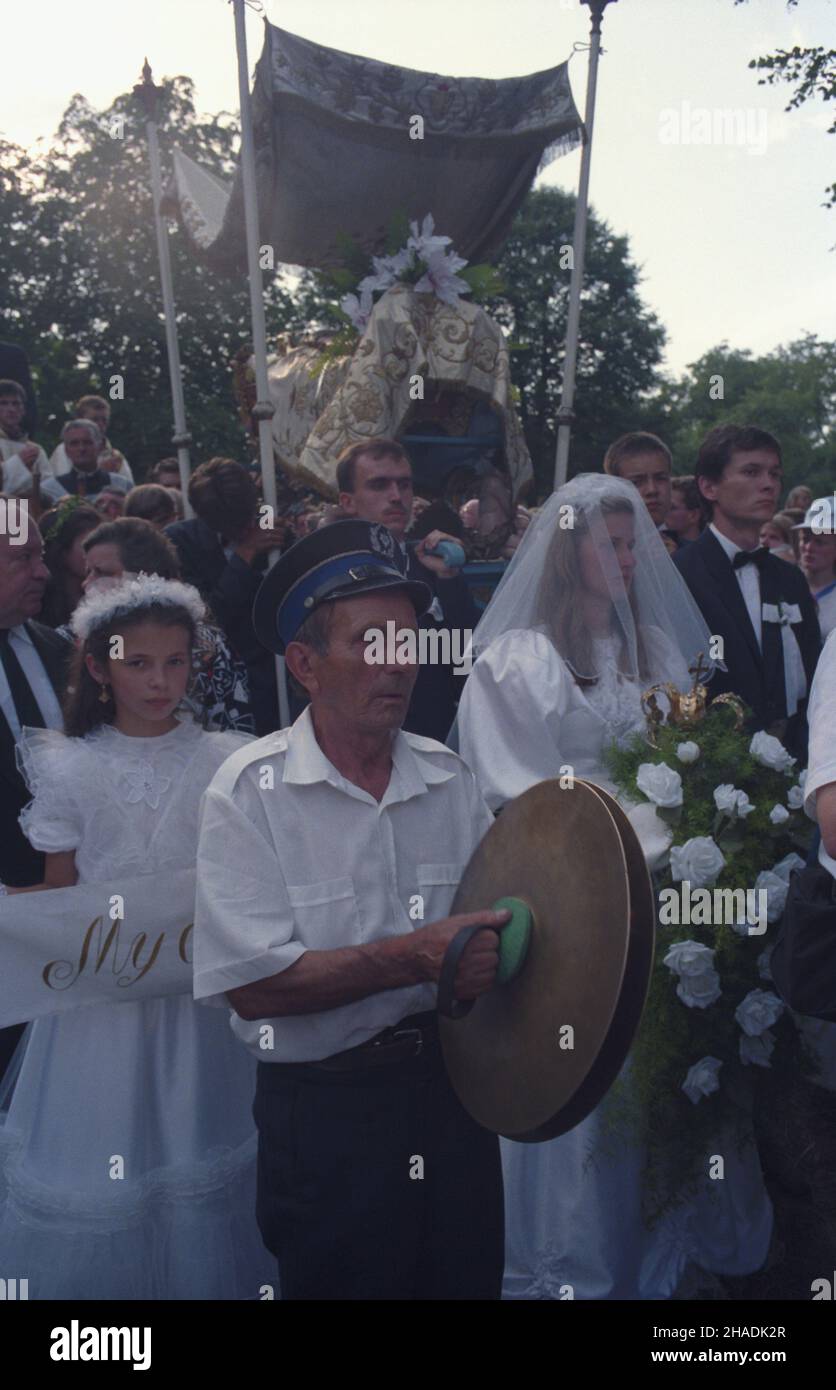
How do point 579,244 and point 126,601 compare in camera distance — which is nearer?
point 126,601

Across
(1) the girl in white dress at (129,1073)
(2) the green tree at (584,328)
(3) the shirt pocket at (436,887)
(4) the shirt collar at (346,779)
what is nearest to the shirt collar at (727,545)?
(1) the girl in white dress at (129,1073)

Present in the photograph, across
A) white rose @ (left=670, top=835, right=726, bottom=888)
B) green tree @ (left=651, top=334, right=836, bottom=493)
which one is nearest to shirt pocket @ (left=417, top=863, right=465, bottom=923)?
white rose @ (left=670, top=835, right=726, bottom=888)

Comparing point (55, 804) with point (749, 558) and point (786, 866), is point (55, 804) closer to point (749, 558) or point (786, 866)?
point (786, 866)

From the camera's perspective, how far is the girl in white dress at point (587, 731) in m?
3.45

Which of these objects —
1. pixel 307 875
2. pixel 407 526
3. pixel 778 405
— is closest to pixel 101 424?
pixel 407 526

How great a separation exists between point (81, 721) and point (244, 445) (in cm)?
2796

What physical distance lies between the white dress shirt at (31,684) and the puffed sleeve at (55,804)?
33 cm

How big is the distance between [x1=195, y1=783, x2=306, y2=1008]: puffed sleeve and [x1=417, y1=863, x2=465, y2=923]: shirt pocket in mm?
293

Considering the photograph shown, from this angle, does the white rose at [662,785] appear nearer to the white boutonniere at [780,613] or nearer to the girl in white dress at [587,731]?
the girl in white dress at [587,731]

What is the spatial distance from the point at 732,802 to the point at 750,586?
1820mm

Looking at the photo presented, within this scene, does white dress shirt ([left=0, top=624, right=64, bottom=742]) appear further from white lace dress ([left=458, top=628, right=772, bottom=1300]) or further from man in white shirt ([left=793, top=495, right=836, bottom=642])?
man in white shirt ([left=793, top=495, right=836, bottom=642])

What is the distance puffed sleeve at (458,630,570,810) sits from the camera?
3.58m

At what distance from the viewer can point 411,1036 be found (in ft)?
7.68
